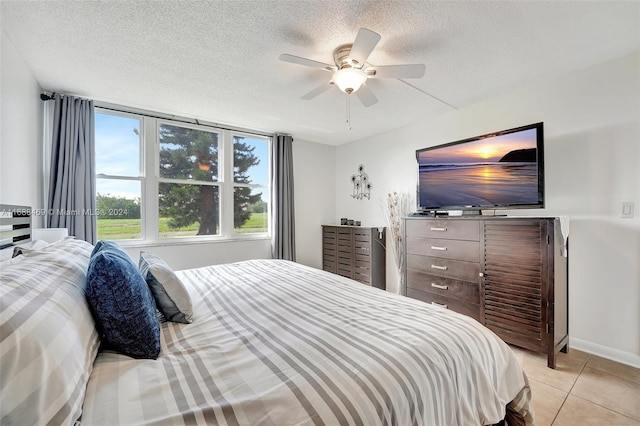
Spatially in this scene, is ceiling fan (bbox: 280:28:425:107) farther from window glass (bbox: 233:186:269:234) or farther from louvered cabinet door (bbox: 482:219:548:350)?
window glass (bbox: 233:186:269:234)

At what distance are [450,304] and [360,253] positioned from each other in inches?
58.0

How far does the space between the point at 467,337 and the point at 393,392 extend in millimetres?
509

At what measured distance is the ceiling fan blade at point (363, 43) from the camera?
150cm

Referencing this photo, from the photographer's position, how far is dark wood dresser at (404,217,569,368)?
2.06 meters

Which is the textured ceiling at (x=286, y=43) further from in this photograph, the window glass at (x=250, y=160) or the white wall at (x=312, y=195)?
the white wall at (x=312, y=195)

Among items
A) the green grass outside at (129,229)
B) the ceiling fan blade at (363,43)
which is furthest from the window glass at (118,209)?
the ceiling fan blade at (363,43)

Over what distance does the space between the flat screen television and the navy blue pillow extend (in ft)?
9.22

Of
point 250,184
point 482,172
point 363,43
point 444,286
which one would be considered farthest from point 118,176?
point 482,172

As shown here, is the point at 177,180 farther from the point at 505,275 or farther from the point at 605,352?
the point at 605,352

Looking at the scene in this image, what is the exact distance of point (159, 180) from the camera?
10.8 feet

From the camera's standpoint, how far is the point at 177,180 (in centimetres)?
344

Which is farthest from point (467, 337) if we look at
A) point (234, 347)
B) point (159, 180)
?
point (159, 180)

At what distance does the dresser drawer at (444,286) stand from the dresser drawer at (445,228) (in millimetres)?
430

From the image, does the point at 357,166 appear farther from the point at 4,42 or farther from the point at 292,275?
the point at 4,42
